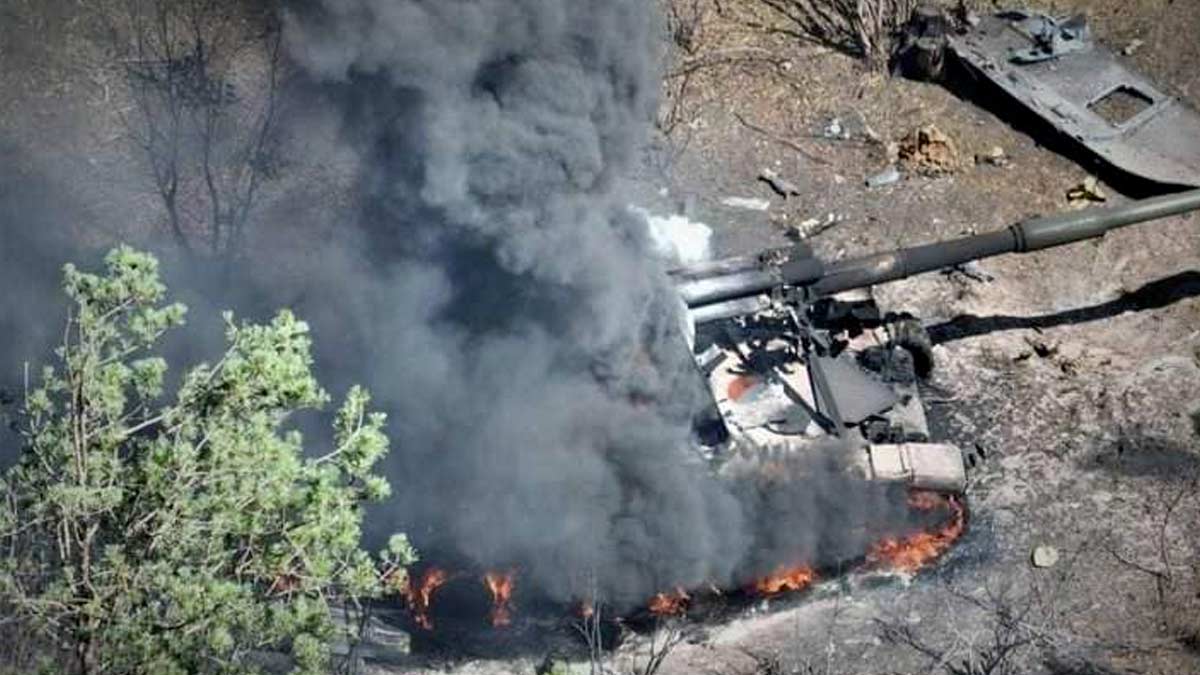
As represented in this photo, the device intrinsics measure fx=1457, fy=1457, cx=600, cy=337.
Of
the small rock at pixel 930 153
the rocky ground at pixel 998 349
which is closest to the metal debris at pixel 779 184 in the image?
the rocky ground at pixel 998 349

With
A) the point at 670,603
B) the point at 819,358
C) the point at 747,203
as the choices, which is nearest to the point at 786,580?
the point at 670,603

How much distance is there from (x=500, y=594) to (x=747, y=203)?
5.49 metres

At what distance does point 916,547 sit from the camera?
10930 mm

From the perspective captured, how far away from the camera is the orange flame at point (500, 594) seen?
33.8ft

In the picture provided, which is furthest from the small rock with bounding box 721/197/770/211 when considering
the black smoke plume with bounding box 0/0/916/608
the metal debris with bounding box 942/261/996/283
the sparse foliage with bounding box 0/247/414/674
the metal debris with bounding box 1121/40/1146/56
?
the sparse foliage with bounding box 0/247/414/674

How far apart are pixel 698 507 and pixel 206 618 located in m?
Result: 4.86

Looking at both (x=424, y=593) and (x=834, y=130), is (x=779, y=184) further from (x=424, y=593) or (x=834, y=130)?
(x=424, y=593)

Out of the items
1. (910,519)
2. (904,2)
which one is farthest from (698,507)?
(904,2)

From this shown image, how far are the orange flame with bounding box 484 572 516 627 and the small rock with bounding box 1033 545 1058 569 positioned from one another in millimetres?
3854

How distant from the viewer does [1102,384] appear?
12281 mm

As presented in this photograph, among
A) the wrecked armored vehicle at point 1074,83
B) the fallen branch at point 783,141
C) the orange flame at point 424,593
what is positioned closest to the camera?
the orange flame at point 424,593

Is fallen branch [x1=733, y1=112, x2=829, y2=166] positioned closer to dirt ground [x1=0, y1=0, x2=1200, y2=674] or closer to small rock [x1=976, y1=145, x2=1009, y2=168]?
dirt ground [x1=0, y1=0, x2=1200, y2=674]

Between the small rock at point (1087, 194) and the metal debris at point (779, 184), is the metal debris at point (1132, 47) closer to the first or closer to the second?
the small rock at point (1087, 194)

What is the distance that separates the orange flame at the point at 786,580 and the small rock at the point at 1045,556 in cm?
165
